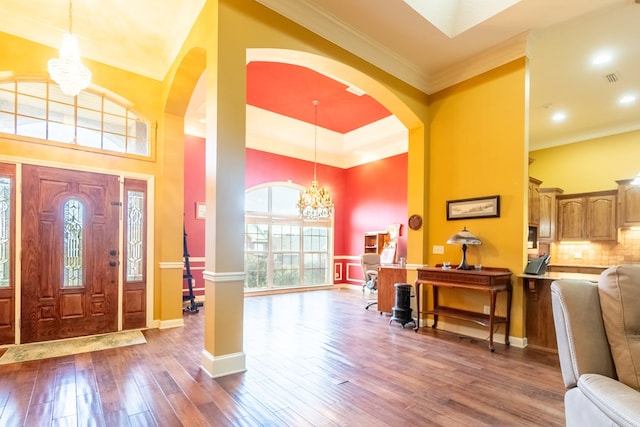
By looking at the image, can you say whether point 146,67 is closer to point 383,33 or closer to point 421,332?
point 383,33

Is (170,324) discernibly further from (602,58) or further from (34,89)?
(602,58)

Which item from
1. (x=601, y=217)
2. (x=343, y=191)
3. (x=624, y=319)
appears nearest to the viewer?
(x=624, y=319)

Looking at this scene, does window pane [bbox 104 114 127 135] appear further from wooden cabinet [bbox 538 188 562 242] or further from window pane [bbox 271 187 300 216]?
wooden cabinet [bbox 538 188 562 242]

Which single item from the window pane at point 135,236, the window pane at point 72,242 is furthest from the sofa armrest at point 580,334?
the window pane at point 72,242

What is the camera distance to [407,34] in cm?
385

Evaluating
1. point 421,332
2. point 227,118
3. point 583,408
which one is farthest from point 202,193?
point 583,408

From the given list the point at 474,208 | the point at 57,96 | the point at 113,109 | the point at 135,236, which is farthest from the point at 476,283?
the point at 57,96

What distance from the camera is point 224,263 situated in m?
2.89

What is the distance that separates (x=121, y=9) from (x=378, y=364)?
4.79m

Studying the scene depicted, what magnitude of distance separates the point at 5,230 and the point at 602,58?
25.9ft

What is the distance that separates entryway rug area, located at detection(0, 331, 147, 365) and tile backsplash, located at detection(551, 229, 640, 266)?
8.42 m

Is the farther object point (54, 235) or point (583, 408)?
point (54, 235)

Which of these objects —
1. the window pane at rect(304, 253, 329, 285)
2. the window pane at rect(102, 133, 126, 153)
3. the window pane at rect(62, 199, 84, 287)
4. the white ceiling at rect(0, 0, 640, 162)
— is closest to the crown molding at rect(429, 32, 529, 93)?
the white ceiling at rect(0, 0, 640, 162)

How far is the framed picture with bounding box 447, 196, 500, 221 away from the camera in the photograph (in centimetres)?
401
